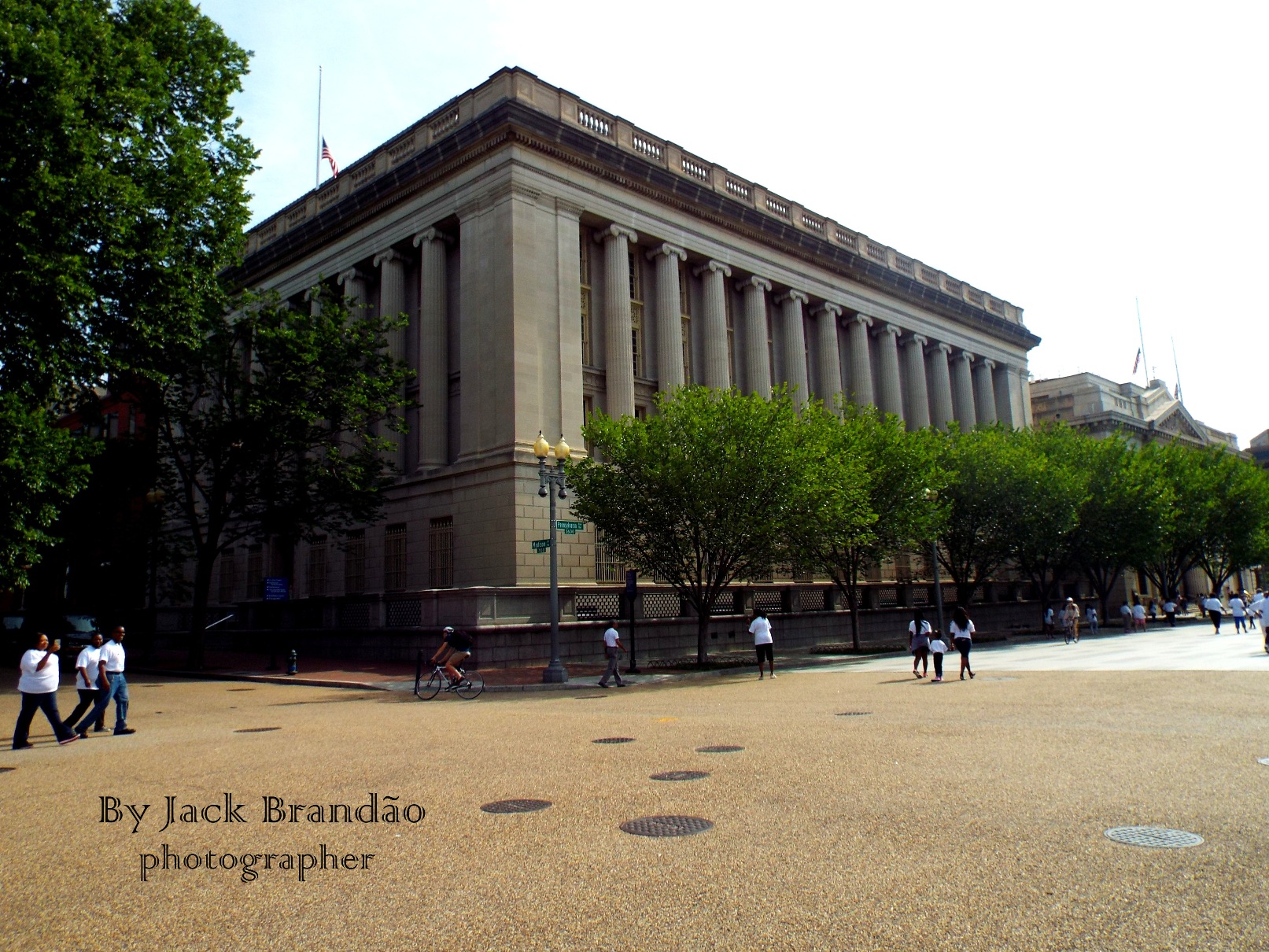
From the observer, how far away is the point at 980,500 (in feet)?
139

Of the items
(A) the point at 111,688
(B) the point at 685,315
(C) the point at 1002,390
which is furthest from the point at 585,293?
(C) the point at 1002,390

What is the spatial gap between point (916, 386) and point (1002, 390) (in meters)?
13.8

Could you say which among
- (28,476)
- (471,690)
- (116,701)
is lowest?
(471,690)

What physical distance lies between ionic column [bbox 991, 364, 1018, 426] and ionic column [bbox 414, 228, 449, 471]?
43.5 meters

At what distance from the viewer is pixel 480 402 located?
3547 centimetres

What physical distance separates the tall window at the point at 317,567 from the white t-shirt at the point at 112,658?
88.1 feet

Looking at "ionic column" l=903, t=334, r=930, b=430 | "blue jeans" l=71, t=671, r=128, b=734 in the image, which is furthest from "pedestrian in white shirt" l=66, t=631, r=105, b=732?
"ionic column" l=903, t=334, r=930, b=430

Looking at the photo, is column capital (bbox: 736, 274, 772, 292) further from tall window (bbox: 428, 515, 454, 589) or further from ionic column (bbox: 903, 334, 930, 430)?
tall window (bbox: 428, 515, 454, 589)

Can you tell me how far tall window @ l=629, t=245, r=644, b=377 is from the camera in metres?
41.6

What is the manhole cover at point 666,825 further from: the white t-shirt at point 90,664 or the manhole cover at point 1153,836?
the white t-shirt at point 90,664

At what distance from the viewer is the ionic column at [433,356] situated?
37750 mm

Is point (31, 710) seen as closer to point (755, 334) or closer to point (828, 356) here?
point (755, 334)

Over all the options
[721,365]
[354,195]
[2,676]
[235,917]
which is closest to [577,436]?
[721,365]

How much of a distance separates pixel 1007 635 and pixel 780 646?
17.0m
